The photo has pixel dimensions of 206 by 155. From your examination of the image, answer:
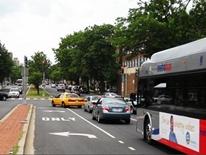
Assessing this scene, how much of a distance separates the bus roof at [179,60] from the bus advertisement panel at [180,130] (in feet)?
4.18

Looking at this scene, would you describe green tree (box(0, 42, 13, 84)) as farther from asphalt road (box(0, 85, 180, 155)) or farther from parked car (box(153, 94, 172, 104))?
parked car (box(153, 94, 172, 104))

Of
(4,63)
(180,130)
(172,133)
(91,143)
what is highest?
(4,63)

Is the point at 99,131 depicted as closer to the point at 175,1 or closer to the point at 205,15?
the point at 205,15

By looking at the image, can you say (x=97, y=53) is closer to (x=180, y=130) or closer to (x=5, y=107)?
(x=5, y=107)

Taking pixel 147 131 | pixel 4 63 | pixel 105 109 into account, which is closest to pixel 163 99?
pixel 147 131

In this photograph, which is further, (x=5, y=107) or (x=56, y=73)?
(x=56, y=73)

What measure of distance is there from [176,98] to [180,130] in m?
0.91

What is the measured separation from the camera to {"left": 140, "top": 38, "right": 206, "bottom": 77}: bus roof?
40.7ft

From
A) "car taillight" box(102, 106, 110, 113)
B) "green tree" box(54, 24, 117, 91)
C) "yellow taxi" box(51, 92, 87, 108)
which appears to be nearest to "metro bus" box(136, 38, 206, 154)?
"car taillight" box(102, 106, 110, 113)

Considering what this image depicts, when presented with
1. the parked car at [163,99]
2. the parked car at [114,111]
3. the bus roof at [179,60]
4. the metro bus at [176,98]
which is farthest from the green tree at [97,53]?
the parked car at [163,99]

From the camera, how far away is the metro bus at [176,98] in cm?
1224

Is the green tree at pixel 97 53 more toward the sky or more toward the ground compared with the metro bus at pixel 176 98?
more toward the sky

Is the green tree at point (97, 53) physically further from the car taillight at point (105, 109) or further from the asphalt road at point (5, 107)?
the car taillight at point (105, 109)

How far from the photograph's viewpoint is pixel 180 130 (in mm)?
13641
